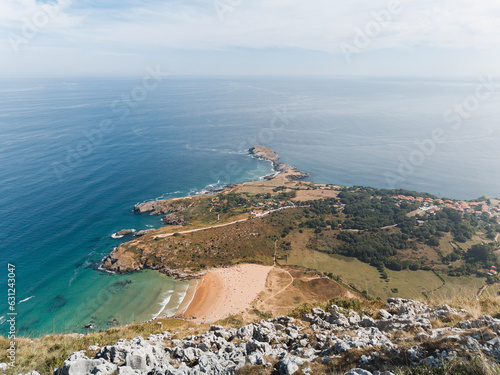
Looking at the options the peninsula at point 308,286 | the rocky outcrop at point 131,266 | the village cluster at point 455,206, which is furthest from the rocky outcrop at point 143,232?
the village cluster at point 455,206

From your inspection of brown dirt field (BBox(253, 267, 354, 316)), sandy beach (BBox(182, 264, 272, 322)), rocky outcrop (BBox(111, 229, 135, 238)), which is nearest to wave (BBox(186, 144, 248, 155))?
rocky outcrop (BBox(111, 229, 135, 238))

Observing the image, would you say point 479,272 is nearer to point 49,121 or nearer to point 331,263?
point 331,263

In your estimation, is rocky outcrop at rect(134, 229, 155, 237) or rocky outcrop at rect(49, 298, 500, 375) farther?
rocky outcrop at rect(134, 229, 155, 237)

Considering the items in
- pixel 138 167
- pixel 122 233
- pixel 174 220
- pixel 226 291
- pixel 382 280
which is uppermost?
pixel 138 167

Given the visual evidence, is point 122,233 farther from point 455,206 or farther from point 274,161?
point 455,206

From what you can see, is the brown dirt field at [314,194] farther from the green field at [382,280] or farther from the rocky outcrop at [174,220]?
the rocky outcrop at [174,220]

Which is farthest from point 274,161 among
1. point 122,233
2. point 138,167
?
point 122,233

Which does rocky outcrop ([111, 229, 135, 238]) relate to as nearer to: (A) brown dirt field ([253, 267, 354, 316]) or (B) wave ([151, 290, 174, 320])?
(B) wave ([151, 290, 174, 320])
